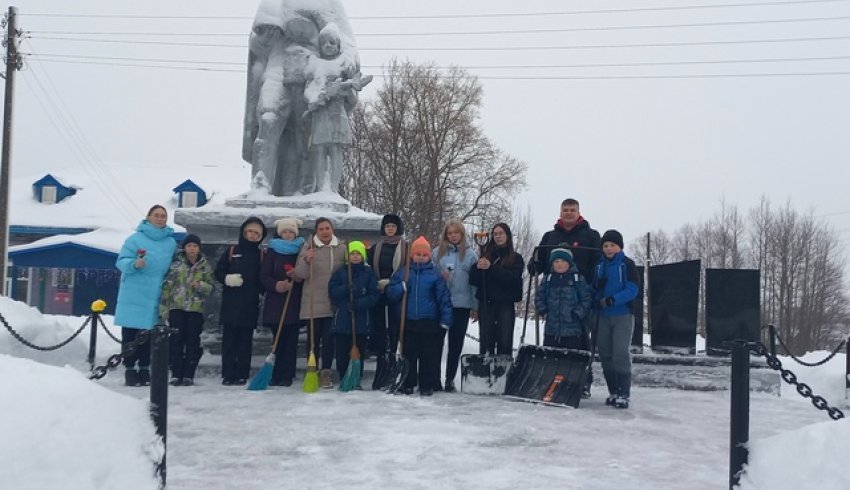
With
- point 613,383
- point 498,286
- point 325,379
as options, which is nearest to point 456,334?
point 498,286

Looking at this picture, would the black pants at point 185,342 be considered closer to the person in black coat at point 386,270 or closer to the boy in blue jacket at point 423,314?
the person in black coat at point 386,270

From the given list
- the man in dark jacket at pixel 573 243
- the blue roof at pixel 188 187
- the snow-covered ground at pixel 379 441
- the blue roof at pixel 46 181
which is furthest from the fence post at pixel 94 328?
the blue roof at pixel 46 181

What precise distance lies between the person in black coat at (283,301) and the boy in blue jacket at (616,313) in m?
2.62

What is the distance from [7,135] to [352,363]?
1329 centimetres

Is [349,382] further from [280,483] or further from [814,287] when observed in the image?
[814,287]

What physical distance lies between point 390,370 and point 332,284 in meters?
0.91

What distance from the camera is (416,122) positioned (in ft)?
88.3

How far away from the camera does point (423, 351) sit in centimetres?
628

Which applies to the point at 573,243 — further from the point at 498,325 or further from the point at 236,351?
the point at 236,351

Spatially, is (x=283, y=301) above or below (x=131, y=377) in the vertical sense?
above

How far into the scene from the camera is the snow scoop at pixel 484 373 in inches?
247

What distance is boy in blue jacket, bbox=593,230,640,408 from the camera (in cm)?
595

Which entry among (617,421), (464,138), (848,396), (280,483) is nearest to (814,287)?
(464,138)

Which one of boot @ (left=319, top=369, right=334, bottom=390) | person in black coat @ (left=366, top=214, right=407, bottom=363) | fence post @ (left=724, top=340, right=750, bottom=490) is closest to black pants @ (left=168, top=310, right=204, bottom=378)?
boot @ (left=319, top=369, right=334, bottom=390)
